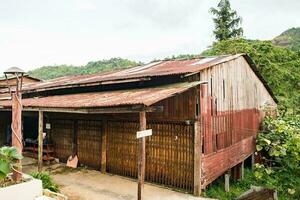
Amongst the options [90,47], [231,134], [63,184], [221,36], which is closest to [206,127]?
[231,134]

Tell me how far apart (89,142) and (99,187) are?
3.09 meters

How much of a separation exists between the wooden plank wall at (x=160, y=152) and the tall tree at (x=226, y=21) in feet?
79.2

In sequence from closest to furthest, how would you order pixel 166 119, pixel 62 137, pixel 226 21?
pixel 166 119
pixel 62 137
pixel 226 21

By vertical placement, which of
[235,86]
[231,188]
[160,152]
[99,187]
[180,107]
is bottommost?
[231,188]

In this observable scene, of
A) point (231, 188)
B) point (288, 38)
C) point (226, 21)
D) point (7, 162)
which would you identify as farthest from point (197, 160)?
point (288, 38)

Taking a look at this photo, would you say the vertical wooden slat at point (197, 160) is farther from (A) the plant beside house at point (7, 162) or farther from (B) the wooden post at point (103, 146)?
(A) the plant beside house at point (7, 162)

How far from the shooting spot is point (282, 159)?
15.2 m

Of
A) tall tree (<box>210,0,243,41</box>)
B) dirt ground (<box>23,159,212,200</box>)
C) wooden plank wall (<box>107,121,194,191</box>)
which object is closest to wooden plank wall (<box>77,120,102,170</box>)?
dirt ground (<box>23,159,212,200</box>)

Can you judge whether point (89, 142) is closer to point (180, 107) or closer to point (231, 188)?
point (180, 107)

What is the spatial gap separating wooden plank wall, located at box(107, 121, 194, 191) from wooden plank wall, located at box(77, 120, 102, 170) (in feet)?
2.80

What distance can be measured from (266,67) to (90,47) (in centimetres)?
5697

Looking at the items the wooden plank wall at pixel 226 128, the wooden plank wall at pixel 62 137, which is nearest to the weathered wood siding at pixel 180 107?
the wooden plank wall at pixel 226 128

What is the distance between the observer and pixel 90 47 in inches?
2874

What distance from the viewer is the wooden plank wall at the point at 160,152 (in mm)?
9688
